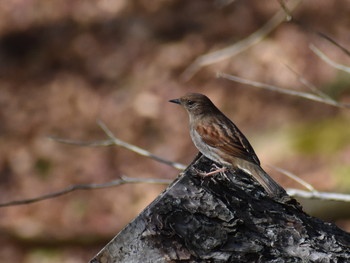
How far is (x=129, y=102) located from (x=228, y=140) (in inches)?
219

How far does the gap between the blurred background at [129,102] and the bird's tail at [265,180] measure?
3.96m

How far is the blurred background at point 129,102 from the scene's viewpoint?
8938mm

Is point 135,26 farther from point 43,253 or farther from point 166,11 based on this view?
point 43,253

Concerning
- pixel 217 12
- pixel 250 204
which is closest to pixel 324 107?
pixel 217 12

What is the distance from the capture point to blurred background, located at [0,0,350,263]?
29.3 ft

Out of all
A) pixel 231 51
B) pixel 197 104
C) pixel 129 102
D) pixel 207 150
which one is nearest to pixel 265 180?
pixel 207 150

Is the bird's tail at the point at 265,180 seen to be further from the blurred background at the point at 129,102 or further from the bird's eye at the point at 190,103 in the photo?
the blurred background at the point at 129,102

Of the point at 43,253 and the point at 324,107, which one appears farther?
the point at 324,107

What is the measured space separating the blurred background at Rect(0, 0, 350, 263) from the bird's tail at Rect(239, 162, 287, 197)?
3965mm

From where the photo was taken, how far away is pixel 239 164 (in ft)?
14.5

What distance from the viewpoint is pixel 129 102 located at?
1020cm

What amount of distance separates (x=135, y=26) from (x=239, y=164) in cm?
703

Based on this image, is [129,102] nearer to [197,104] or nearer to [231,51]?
[231,51]

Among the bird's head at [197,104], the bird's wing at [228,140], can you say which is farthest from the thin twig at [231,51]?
the bird's wing at [228,140]
